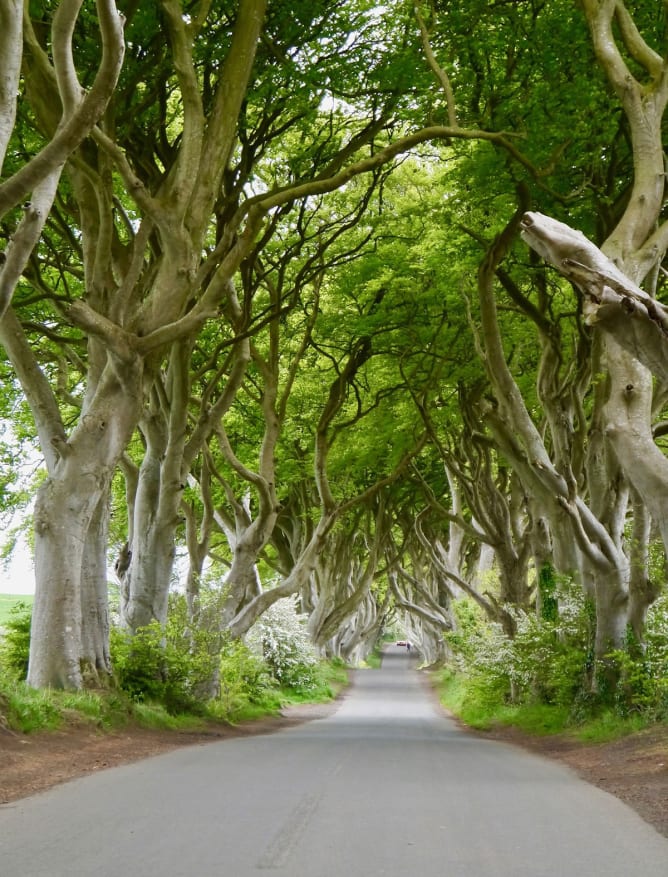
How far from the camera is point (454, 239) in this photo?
1736cm

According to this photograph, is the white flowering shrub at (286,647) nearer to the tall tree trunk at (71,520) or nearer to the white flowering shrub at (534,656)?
the white flowering shrub at (534,656)

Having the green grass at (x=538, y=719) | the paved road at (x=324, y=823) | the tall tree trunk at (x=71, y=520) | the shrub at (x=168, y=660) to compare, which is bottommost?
the green grass at (x=538, y=719)

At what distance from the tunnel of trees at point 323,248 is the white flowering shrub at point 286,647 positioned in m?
7.86

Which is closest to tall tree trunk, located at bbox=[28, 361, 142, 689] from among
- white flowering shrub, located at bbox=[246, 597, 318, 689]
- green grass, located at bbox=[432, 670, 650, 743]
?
green grass, located at bbox=[432, 670, 650, 743]

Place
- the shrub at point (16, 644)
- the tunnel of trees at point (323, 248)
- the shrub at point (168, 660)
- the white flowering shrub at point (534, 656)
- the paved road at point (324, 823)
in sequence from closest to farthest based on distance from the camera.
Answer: the paved road at point (324, 823) < the tunnel of trees at point (323, 248) < the shrub at point (168, 660) < the shrub at point (16, 644) < the white flowering shrub at point (534, 656)

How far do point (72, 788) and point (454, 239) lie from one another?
12143 mm

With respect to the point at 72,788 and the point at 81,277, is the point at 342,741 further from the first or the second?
the point at 81,277

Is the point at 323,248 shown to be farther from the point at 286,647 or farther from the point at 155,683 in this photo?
the point at 286,647

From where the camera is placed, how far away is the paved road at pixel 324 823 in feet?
17.8

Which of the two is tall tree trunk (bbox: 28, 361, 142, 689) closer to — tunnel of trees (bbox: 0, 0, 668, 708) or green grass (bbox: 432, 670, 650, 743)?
tunnel of trees (bbox: 0, 0, 668, 708)

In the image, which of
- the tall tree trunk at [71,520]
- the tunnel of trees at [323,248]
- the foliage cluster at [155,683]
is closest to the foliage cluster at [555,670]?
the tunnel of trees at [323,248]

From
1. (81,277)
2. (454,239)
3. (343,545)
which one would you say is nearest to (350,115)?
(454,239)

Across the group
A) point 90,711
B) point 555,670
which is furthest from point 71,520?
point 555,670

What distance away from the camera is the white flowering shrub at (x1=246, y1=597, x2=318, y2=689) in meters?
29.8
